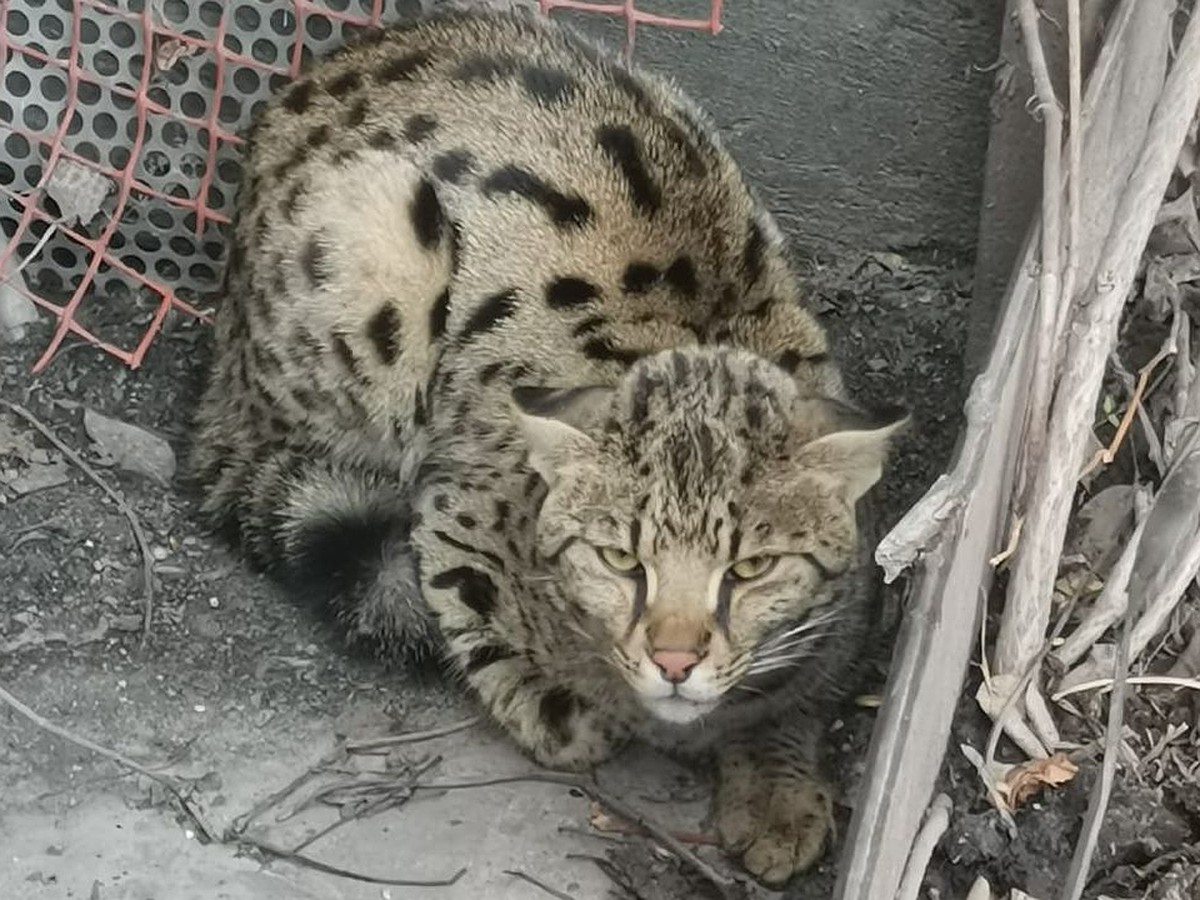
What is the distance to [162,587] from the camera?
293cm

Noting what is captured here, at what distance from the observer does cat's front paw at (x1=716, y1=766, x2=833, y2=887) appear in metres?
2.49

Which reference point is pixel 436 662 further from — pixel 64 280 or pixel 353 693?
pixel 64 280

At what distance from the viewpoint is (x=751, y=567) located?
7.66ft

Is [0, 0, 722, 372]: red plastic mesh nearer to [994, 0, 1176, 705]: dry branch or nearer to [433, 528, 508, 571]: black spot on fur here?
[433, 528, 508, 571]: black spot on fur

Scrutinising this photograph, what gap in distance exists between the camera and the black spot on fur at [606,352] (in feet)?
8.39

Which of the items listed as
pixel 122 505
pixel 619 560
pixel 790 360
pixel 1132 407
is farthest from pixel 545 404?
pixel 122 505

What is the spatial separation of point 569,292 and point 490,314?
0.42 feet

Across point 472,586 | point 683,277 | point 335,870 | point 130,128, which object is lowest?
point 335,870

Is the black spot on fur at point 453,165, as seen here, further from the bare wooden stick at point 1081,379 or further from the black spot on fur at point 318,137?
the bare wooden stick at point 1081,379

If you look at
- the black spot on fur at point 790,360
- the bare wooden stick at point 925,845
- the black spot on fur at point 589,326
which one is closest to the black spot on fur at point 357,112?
the black spot on fur at point 589,326

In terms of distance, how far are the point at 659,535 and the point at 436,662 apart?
0.63 metres

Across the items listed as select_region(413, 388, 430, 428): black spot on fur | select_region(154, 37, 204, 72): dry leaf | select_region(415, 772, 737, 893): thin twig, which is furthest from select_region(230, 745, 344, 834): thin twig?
select_region(154, 37, 204, 72): dry leaf

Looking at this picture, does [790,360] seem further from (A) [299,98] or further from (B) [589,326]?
(A) [299,98]

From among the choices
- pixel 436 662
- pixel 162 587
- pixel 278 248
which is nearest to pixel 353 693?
pixel 436 662
